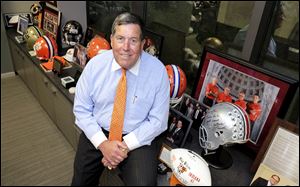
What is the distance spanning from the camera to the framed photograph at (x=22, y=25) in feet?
8.75

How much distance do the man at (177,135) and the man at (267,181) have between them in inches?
16.3

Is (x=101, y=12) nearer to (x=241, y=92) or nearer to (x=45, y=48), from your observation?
(x=45, y=48)

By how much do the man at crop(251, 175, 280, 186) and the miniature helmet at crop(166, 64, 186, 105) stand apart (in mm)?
602

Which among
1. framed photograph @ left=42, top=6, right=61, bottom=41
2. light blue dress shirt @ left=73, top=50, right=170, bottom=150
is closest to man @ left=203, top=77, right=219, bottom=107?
light blue dress shirt @ left=73, top=50, right=170, bottom=150

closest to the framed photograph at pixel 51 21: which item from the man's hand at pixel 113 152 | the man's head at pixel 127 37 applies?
the man's head at pixel 127 37

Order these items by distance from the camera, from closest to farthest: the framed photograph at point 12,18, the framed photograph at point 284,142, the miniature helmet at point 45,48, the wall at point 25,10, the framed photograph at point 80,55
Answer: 1. the framed photograph at point 284,142
2. the framed photograph at point 80,55
3. the miniature helmet at point 45,48
4. the wall at point 25,10
5. the framed photograph at point 12,18

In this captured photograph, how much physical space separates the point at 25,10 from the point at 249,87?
2.80 m

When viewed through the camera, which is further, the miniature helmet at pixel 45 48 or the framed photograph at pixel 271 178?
the miniature helmet at pixel 45 48

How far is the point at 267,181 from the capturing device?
103 cm

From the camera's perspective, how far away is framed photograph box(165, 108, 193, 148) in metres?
1.31

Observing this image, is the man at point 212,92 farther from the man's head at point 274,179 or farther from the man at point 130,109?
the man's head at point 274,179

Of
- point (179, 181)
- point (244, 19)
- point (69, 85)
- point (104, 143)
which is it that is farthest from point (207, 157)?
point (244, 19)

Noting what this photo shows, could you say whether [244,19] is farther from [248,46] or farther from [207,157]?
[207,157]

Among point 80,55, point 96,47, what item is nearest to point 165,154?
point 96,47
